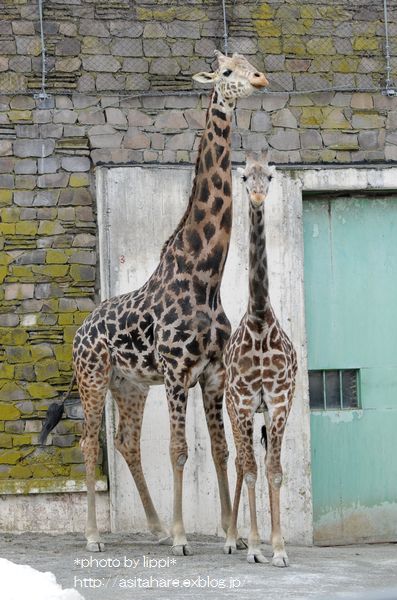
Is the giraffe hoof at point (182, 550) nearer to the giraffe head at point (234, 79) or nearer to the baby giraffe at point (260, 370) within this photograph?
the baby giraffe at point (260, 370)

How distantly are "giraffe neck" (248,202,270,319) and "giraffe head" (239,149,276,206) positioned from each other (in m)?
0.10

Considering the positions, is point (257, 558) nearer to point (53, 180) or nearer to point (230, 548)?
point (230, 548)

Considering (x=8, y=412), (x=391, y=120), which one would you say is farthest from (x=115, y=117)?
(x=8, y=412)

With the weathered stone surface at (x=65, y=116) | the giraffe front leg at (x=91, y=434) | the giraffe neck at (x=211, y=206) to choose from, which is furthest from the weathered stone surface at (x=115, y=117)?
the giraffe front leg at (x=91, y=434)

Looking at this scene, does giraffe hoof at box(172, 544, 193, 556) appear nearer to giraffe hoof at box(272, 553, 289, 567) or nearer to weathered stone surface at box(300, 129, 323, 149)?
giraffe hoof at box(272, 553, 289, 567)

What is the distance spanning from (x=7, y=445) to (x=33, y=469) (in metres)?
0.32

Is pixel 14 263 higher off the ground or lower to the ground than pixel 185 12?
lower

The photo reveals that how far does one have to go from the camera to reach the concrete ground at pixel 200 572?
814 centimetres

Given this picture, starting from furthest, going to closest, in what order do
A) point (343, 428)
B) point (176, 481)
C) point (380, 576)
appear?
point (343, 428)
point (176, 481)
point (380, 576)

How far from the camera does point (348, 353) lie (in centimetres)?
1227

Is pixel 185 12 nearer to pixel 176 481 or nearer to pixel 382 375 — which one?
pixel 382 375

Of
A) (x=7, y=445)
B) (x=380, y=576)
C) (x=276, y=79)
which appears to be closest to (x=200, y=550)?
(x=380, y=576)

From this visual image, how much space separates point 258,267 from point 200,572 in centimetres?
215

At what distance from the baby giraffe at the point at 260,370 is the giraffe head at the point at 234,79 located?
77 cm
